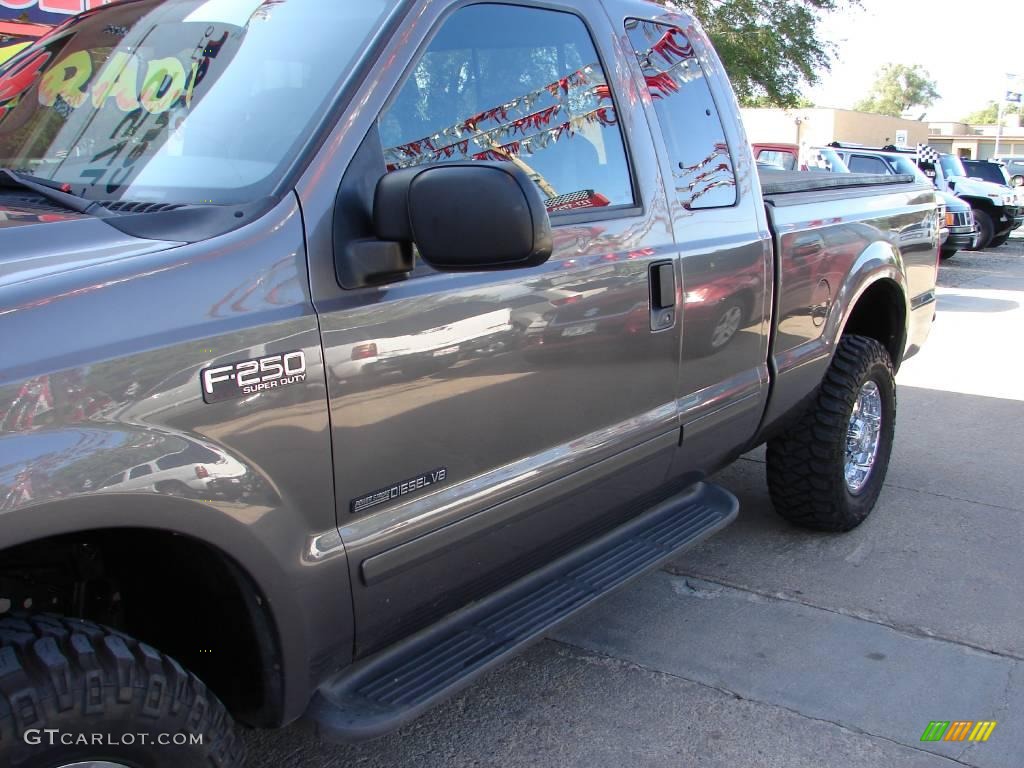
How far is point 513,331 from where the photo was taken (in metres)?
2.27

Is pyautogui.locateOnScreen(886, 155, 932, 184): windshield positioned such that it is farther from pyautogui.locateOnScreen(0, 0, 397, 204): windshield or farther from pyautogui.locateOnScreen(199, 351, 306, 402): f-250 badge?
Result: pyautogui.locateOnScreen(199, 351, 306, 402): f-250 badge

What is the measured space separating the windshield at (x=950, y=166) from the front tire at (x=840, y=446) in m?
15.2

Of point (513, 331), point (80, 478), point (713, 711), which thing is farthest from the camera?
point (713, 711)

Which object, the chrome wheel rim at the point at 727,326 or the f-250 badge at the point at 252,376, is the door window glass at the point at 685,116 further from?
the f-250 badge at the point at 252,376

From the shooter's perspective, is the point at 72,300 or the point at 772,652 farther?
the point at 772,652

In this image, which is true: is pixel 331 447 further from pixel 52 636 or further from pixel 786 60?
pixel 786 60

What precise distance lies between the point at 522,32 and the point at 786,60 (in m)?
18.4

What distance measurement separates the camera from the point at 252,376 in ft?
5.73

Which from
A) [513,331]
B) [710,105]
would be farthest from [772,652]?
[710,105]

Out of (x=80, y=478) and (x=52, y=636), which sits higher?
(x=80, y=478)

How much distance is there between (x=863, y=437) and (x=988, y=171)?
1781 cm

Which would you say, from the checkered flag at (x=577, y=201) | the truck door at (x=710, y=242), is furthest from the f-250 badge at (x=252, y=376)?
the truck door at (x=710, y=242)

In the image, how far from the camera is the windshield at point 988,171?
19203mm

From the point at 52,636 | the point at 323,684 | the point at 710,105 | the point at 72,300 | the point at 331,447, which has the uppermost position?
the point at 710,105
